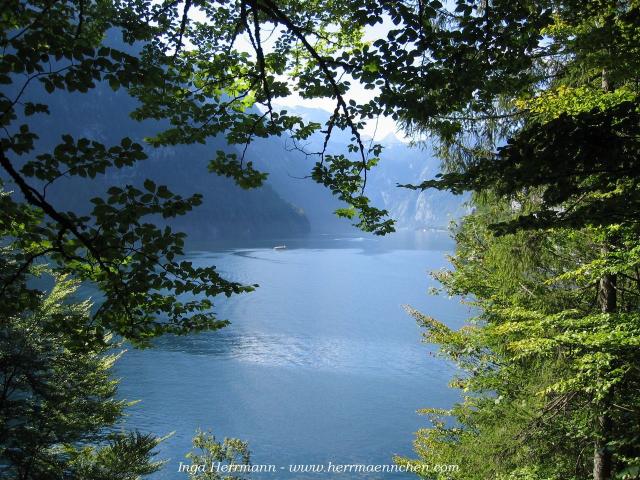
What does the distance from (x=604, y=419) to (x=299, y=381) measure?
78.2ft

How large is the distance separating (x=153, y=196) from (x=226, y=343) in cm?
3582

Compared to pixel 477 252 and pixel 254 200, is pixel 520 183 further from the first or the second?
pixel 254 200

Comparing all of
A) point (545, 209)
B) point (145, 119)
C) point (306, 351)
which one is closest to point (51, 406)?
point (145, 119)

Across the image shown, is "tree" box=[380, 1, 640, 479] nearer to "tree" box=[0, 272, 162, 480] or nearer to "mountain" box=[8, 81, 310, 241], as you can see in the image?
"tree" box=[0, 272, 162, 480]

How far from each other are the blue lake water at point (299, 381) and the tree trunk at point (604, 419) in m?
14.5

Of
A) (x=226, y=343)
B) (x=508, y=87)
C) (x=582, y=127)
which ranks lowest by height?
(x=226, y=343)

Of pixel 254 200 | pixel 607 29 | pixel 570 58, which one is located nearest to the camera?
pixel 607 29

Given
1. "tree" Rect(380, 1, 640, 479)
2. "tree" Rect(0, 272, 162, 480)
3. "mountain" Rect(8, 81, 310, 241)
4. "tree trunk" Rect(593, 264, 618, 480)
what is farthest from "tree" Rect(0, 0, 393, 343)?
"mountain" Rect(8, 81, 310, 241)

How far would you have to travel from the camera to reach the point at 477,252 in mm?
10781

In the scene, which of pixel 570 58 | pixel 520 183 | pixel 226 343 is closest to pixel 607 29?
pixel 520 183

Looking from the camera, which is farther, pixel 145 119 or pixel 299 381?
pixel 299 381

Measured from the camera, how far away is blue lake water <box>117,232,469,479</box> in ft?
72.8

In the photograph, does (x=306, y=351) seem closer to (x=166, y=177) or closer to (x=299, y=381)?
(x=299, y=381)

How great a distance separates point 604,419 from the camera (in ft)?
22.8
